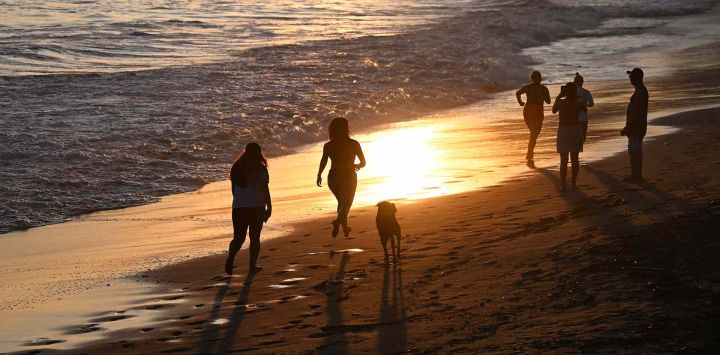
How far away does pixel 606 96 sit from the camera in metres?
24.9

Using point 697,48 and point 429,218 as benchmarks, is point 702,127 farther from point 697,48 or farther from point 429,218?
point 697,48

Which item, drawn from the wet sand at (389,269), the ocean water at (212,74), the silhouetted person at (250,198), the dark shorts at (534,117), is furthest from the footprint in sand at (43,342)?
the dark shorts at (534,117)

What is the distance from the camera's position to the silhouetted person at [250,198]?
10.7m

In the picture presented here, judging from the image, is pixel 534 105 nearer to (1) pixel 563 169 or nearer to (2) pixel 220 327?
(1) pixel 563 169

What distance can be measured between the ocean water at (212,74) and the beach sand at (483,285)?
5.30m

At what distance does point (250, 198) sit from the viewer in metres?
10.7

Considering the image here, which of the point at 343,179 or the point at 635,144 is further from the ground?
the point at 343,179

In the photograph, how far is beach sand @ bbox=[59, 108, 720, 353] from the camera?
7.61 meters

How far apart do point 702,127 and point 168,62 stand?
19.5 metres

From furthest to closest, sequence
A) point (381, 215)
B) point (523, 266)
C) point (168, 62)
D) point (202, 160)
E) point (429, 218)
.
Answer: point (168, 62)
point (202, 160)
point (429, 218)
point (381, 215)
point (523, 266)

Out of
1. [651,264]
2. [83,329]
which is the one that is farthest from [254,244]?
[651,264]

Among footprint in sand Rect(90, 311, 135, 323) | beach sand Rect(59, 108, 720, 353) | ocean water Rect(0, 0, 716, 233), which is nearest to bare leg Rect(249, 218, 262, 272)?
beach sand Rect(59, 108, 720, 353)

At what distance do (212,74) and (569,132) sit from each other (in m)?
17.9

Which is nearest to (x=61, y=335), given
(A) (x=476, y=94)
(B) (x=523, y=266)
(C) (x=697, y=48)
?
(B) (x=523, y=266)
